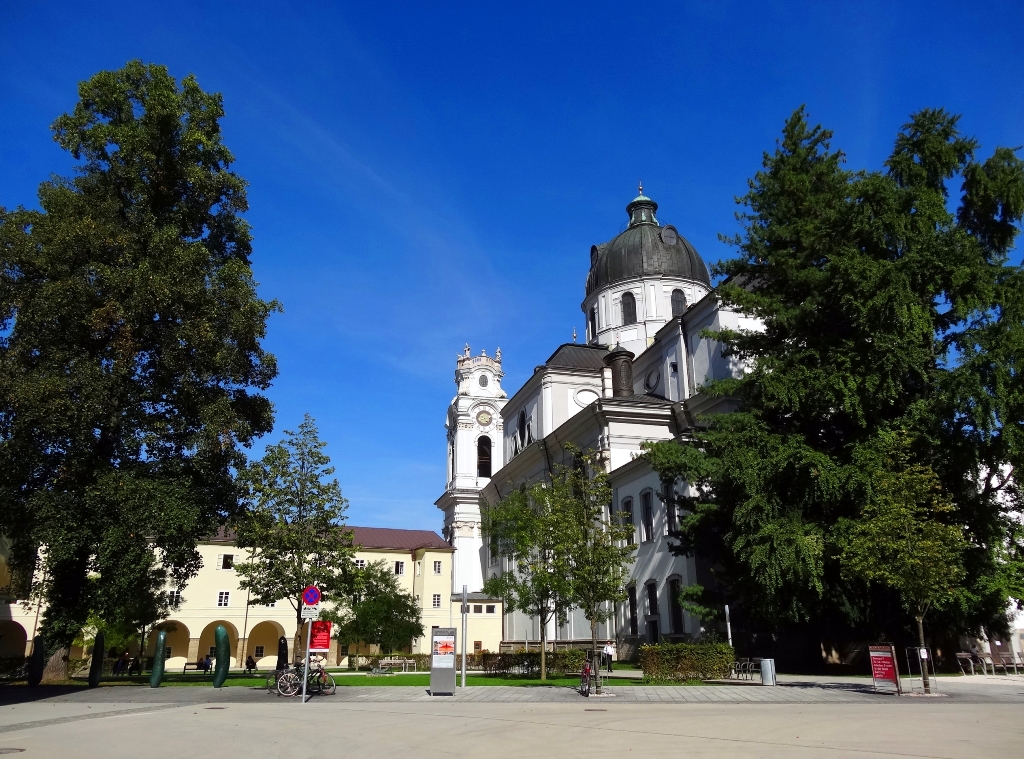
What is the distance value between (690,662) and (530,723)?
37.4ft

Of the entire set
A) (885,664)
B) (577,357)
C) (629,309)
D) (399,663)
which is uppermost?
(629,309)

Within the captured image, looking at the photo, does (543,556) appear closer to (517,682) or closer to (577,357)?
(517,682)

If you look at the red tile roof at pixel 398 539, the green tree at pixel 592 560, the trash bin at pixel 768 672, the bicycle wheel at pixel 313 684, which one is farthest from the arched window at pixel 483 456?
the bicycle wheel at pixel 313 684

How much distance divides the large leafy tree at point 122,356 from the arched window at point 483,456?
45.1 m

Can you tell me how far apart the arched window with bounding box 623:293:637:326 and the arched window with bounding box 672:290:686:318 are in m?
2.65

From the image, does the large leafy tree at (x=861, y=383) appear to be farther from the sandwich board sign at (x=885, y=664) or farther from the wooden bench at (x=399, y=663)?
the wooden bench at (x=399, y=663)

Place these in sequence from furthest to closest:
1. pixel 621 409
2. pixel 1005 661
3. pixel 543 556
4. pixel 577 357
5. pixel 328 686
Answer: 1. pixel 577 357
2. pixel 621 409
3. pixel 1005 661
4. pixel 543 556
5. pixel 328 686

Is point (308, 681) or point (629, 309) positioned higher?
point (629, 309)

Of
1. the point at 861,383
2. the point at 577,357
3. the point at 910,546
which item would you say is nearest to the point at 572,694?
the point at 910,546

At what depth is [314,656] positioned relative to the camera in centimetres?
2002

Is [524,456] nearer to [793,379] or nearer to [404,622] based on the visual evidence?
[404,622]

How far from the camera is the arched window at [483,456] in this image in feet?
229

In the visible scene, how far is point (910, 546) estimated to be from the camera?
17.7m

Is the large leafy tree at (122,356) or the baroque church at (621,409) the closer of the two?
the large leafy tree at (122,356)
